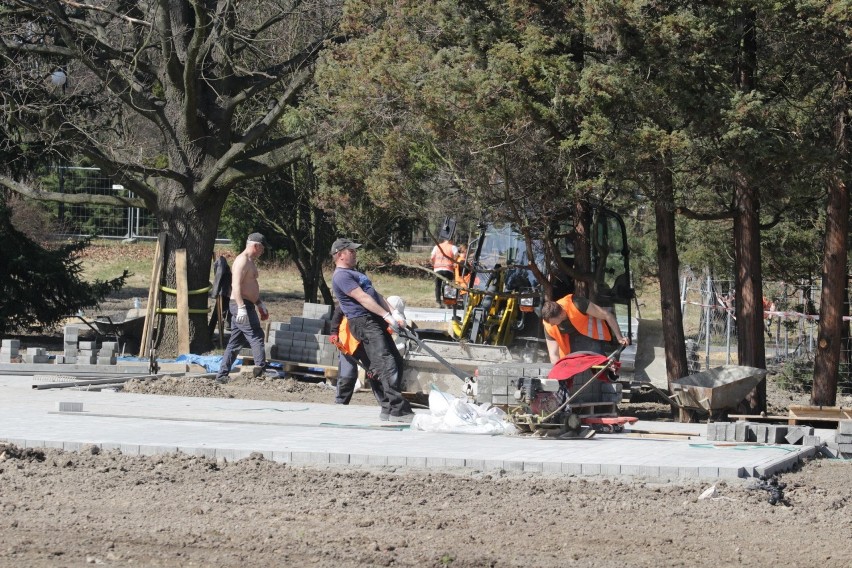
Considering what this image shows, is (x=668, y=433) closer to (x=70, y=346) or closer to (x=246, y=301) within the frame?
(x=246, y=301)

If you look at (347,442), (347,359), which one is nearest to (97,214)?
(347,359)

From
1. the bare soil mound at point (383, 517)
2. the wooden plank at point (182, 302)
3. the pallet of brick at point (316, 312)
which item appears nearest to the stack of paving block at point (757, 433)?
the bare soil mound at point (383, 517)

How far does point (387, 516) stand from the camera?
7.50 m

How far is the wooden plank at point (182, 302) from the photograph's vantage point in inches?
759

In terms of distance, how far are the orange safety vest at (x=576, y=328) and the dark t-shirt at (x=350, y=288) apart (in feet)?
6.04

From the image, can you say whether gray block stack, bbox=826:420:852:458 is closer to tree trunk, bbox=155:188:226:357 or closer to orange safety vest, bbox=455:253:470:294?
orange safety vest, bbox=455:253:470:294

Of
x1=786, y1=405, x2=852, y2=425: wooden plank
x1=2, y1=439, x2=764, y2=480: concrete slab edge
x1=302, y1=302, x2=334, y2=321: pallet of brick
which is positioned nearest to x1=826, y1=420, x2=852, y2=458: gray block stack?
x1=2, y1=439, x2=764, y2=480: concrete slab edge

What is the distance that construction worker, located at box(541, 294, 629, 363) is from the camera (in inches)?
458

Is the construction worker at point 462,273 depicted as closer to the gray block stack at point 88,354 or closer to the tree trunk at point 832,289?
the tree trunk at point 832,289

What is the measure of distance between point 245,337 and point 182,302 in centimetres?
475

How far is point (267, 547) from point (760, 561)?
280cm

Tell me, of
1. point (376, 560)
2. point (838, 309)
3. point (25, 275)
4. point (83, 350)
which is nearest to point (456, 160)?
point (838, 309)

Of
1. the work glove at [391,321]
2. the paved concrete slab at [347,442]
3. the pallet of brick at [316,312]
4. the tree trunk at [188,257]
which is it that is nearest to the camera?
the paved concrete slab at [347,442]

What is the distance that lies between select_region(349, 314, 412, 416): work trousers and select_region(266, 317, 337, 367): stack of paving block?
4841mm
